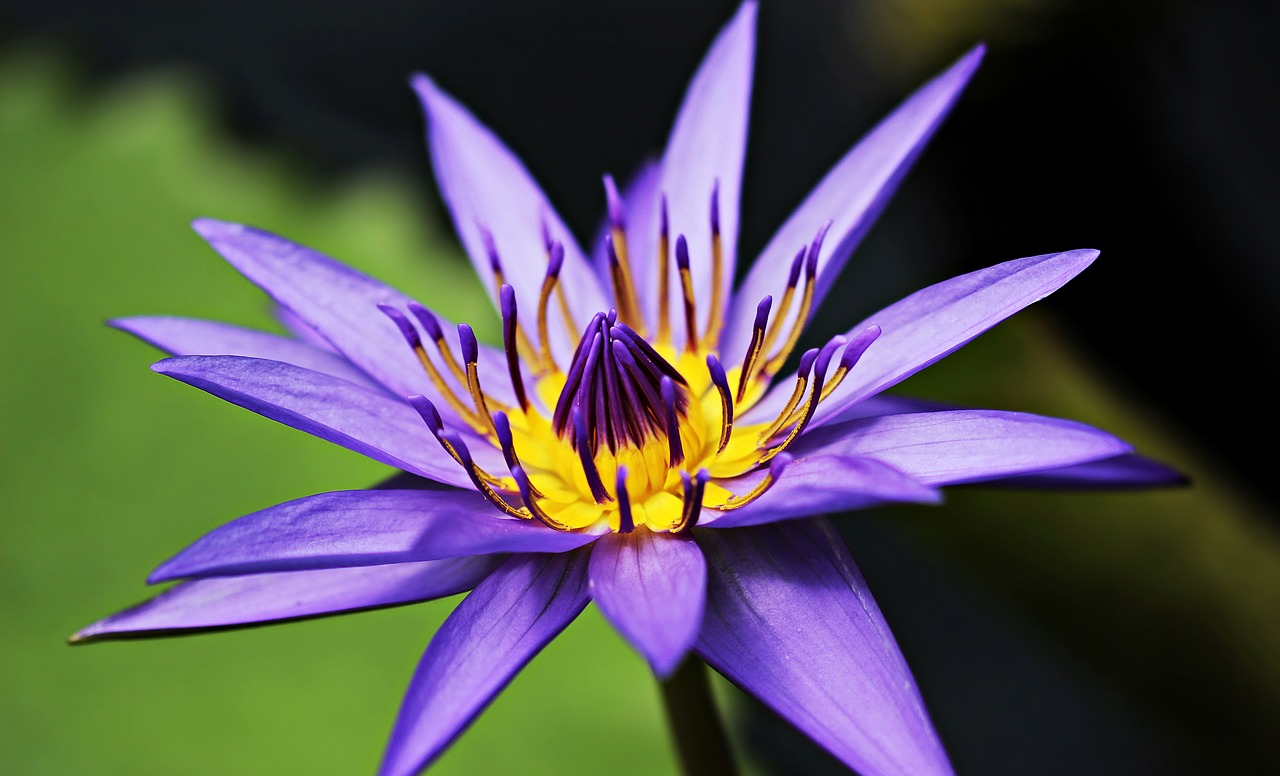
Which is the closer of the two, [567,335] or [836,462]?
[836,462]

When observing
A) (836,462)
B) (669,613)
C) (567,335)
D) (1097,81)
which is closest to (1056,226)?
(1097,81)

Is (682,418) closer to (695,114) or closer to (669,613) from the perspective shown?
(669,613)

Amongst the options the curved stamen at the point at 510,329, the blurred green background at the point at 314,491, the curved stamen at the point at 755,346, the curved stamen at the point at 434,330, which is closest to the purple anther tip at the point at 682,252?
the curved stamen at the point at 755,346

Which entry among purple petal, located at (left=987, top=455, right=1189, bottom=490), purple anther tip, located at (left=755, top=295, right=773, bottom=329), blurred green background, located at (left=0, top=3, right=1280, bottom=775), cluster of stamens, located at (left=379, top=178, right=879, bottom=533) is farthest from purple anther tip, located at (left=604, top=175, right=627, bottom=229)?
blurred green background, located at (left=0, top=3, right=1280, bottom=775)

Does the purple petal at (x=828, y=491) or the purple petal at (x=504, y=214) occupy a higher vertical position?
the purple petal at (x=504, y=214)

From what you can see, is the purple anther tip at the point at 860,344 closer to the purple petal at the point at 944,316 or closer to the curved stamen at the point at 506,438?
the purple petal at the point at 944,316

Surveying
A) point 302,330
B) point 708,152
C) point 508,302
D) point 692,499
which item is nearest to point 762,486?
point 692,499

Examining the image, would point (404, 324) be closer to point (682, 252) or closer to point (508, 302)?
point (508, 302)

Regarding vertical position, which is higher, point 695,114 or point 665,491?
point 695,114
